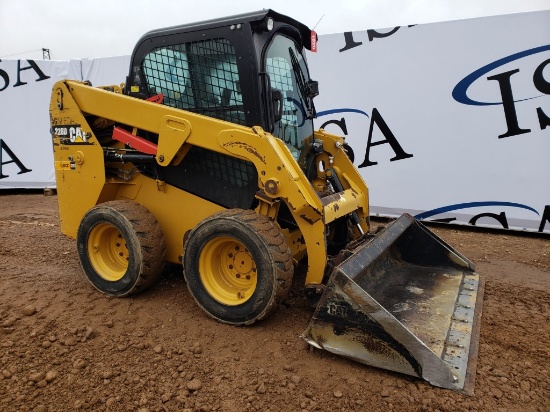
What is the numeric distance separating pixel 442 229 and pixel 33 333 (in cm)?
528

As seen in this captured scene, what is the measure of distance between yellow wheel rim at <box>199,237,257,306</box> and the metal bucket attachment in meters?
0.65

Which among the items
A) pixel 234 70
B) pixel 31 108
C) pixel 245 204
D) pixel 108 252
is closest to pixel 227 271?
pixel 245 204

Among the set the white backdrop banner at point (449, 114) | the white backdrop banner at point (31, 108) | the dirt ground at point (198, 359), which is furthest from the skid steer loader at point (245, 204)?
the white backdrop banner at point (31, 108)

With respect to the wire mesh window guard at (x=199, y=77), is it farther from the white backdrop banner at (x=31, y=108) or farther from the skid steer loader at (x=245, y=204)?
the white backdrop banner at (x=31, y=108)

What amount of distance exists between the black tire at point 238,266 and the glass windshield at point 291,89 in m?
0.79

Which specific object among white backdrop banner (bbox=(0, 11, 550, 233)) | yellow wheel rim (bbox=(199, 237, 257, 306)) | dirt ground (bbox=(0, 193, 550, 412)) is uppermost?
white backdrop banner (bbox=(0, 11, 550, 233))

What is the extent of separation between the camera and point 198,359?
274 cm

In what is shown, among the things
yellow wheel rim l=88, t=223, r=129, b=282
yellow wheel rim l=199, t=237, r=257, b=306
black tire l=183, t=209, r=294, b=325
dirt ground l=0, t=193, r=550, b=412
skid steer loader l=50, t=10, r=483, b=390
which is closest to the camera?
dirt ground l=0, t=193, r=550, b=412

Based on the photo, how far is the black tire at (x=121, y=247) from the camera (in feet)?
11.1

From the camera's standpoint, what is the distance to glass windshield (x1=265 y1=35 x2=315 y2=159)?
134 inches

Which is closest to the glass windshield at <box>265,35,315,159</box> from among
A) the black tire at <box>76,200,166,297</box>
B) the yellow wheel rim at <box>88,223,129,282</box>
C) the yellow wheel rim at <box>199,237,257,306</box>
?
the yellow wheel rim at <box>199,237,257,306</box>

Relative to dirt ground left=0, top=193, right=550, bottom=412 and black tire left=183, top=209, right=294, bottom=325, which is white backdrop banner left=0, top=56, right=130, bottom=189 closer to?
dirt ground left=0, top=193, right=550, bottom=412

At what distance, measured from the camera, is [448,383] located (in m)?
2.38

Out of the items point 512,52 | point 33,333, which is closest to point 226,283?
point 33,333
